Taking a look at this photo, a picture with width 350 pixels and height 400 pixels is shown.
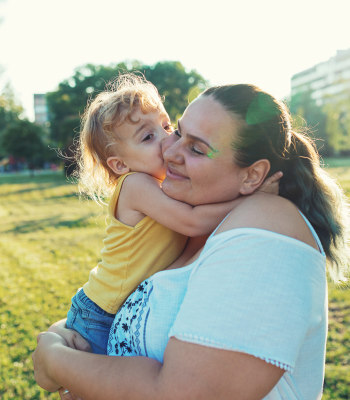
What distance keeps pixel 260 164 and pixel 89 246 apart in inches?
395

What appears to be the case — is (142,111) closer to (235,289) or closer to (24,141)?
(235,289)

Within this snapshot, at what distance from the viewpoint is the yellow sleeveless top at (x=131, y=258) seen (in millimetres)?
2342

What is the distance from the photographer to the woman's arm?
4.22 feet

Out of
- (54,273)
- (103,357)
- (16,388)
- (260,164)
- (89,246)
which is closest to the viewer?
(103,357)

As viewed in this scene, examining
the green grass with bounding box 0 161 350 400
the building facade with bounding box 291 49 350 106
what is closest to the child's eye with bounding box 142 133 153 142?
the green grass with bounding box 0 161 350 400

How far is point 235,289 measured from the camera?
1.31 m

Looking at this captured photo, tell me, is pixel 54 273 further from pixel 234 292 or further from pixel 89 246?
pixel 234 292

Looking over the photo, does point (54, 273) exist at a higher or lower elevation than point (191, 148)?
lower

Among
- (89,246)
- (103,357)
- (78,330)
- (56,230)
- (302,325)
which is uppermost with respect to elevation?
(302,325)

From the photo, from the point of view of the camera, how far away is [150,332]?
164 centimetres

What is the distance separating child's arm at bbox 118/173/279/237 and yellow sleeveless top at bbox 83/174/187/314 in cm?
13

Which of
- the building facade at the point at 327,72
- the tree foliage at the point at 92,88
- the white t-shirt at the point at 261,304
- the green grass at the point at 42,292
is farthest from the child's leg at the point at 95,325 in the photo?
the building facade at the point at 327,72

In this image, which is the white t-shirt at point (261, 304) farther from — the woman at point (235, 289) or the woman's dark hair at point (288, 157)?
the woman's dark hair at point (288, 157)

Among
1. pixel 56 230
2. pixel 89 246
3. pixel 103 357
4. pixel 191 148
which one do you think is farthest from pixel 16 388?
pixel 56 230
